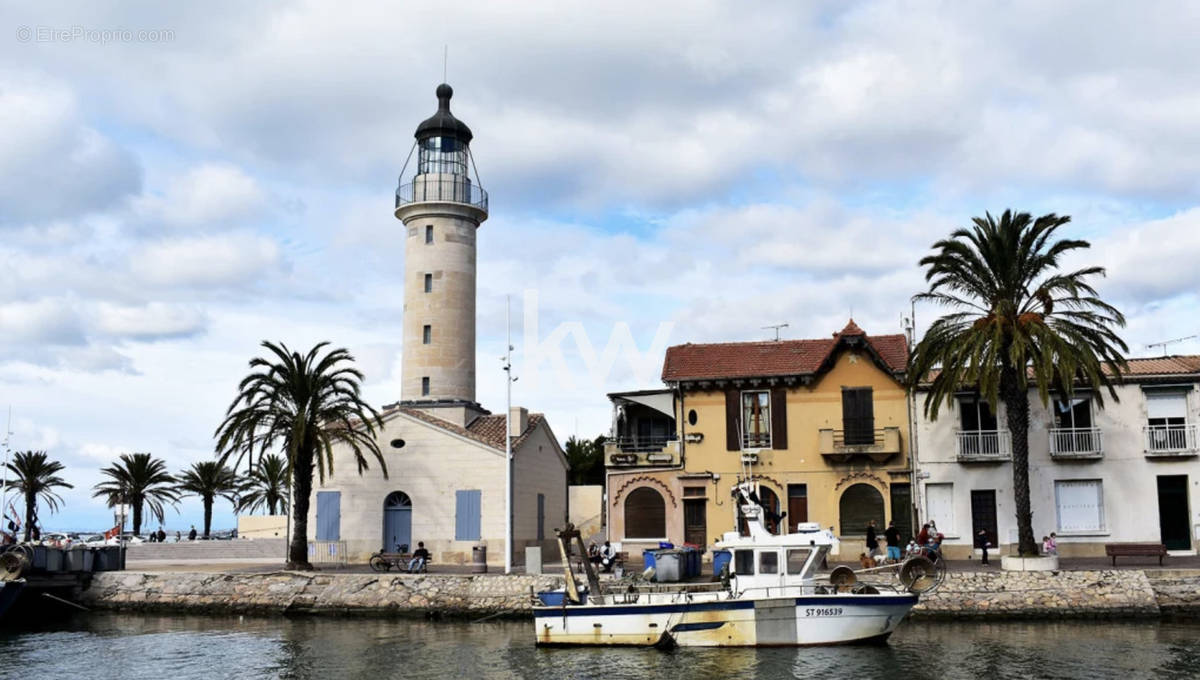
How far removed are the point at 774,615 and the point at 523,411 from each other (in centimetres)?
1871

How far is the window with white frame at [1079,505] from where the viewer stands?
3684cm

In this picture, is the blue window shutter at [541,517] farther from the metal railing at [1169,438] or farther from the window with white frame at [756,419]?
the metal railing at [1169,438]

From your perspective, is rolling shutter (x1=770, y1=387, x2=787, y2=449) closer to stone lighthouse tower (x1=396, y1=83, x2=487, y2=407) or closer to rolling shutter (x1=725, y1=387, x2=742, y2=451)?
rolling shutter (x1=725, y1=387, x2=742, y2=451)

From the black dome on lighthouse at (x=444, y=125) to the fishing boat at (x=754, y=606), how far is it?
2456 centimetres

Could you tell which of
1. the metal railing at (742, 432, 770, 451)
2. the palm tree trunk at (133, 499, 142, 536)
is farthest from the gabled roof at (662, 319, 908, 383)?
the palm tree trunk at (133, 499, 142, 536)

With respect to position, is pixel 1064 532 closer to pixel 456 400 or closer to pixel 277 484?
pixel 456 400

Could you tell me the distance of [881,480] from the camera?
38250 mm

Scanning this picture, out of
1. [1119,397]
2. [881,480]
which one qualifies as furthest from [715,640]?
[1119,397]

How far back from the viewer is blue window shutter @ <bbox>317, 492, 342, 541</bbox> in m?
41.6

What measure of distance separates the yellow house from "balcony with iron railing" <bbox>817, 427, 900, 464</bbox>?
42 millimetres

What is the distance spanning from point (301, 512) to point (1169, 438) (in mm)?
31040

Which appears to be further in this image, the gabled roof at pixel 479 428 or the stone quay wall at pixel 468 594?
the gabled roof at pixel 479 428

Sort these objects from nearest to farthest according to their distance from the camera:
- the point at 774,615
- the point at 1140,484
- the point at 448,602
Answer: the point at 774,615
the point at 448,602
the point at 1140,484

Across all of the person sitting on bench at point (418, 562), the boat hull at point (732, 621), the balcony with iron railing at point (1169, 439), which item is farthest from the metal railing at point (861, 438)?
the person sitting on bench at point (418, 562)
